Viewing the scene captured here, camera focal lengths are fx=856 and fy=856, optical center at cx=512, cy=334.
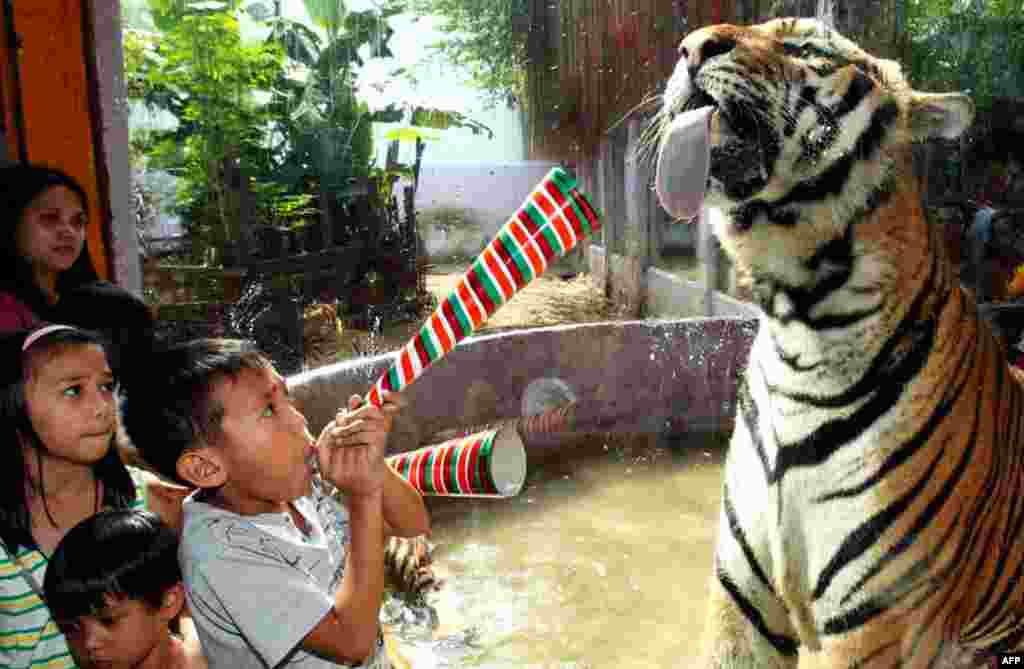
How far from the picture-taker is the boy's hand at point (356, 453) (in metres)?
1.49

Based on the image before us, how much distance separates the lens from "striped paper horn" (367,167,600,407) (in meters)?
1.32

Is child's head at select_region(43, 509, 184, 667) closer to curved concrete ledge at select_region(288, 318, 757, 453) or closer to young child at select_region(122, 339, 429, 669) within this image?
young child at select_region(122, 339, 429, 669)

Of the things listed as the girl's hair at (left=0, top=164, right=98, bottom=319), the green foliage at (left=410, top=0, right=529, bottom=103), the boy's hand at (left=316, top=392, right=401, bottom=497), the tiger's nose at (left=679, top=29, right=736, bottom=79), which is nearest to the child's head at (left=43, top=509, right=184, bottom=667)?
the boy's hand at (left=316, top=392, right=401, bottom=497)

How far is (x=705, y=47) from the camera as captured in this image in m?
1.63

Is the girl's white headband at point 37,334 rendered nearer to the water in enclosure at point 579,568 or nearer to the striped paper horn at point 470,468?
the striped paper horn at point 470,468

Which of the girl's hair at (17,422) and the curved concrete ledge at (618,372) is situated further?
the curved concrete ledge at (618,372)

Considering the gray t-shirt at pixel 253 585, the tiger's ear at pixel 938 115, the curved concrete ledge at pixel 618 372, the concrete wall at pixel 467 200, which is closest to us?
the gray t-shirt at pixel 253 585

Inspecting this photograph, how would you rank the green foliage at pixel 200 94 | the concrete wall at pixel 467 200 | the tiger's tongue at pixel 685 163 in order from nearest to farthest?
the tiger's tongue at pixel 685 163 < the green foliage at pixel 200 94 < the concrete wall at pixel 467 200

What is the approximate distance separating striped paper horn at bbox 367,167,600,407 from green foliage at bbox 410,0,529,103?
33.8ft

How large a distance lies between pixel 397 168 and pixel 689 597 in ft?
34.5

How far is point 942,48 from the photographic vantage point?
8867 millimetres

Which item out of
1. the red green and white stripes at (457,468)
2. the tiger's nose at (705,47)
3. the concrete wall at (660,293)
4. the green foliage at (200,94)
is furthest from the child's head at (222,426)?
the green foliage at (200,94)

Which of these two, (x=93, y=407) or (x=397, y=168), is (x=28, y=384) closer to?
(x=93, y=407)

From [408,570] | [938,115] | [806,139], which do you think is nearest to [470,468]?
[806,139]
